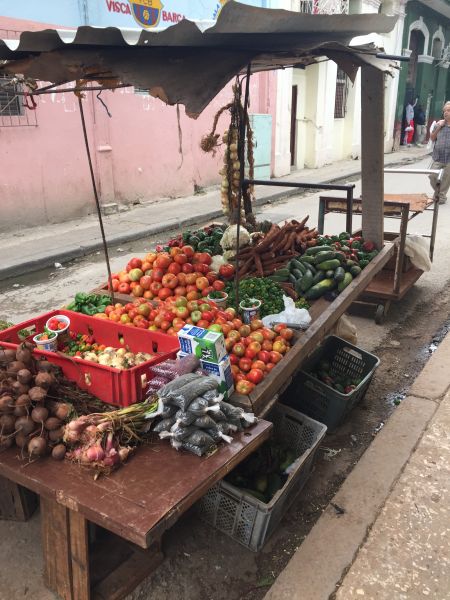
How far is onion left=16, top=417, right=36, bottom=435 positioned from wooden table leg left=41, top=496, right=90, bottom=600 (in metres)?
0.33

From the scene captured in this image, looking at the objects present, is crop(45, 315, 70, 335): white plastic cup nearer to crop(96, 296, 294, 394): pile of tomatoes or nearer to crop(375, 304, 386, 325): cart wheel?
crop(96, 296, 294, 394): pile of tomatoes

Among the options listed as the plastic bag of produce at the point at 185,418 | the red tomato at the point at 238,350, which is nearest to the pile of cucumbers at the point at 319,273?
the red tomato at the point at 238,350

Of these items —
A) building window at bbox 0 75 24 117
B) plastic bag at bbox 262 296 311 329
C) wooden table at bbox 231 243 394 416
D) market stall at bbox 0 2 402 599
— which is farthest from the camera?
building window at bbox 0 75 24 117

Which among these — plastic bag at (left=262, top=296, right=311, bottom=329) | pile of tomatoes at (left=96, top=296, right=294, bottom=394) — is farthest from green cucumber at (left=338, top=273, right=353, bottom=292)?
pile of tomatoes at (left=96, top=296, right=294, bottom=394)

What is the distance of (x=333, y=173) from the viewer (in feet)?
53.5

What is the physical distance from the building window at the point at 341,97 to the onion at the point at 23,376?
18.8 m

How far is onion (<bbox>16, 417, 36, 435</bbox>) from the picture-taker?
7.41 feet

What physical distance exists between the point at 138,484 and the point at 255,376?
1016 mm

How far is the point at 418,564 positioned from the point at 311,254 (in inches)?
109

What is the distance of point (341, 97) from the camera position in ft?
62.0

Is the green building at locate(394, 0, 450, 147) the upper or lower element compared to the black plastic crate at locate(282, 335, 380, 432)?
upper

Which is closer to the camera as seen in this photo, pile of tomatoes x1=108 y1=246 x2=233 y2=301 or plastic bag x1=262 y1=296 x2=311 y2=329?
plastic bag x1=262 y1=296 x2=311 y2=329

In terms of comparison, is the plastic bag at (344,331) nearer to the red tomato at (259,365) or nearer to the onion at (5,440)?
the red tomato at (259,365)

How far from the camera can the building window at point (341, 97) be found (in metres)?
18.5
